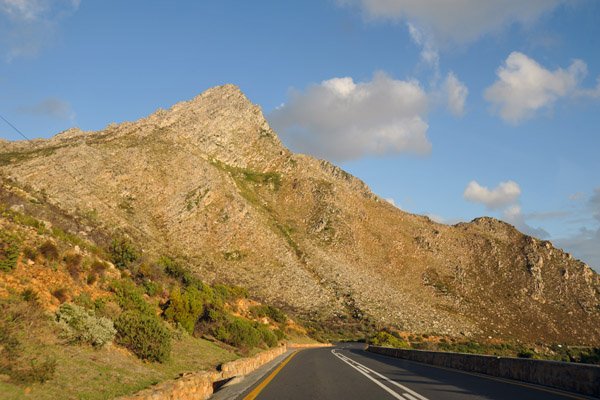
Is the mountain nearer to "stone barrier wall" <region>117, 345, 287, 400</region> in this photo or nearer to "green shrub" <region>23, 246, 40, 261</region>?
"green shrub" <region>23, 246, 40, 261</region>

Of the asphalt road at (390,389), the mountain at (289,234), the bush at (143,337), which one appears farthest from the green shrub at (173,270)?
the mountain at (289,234)

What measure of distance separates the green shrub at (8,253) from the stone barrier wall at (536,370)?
1603 cm

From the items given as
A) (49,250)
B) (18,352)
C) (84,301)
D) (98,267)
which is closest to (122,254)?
(98,267)

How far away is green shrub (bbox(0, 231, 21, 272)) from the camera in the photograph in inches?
424

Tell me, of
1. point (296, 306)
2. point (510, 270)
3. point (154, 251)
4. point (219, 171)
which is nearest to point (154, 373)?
point (154, 251)

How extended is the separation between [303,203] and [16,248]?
8902cm

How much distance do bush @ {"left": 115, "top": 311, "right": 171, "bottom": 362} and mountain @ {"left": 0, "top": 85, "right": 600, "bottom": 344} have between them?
3659cm

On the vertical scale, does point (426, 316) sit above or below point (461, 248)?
below

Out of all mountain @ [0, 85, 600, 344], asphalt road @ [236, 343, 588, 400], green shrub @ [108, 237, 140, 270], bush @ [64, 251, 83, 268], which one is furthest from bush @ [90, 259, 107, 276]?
mountain @ [0, 85, 600, 344]

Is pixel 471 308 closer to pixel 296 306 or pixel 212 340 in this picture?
pixel 296 306

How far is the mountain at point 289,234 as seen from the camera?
63156 mm

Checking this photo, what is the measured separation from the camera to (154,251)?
54594mm

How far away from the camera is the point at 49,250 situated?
1342 cm

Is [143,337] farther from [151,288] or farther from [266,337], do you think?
[266,337]
